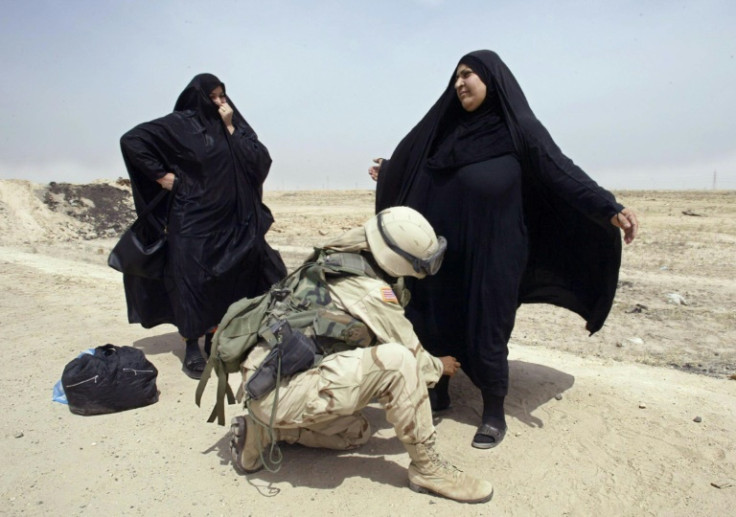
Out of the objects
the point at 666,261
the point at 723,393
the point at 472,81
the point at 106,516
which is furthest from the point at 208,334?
the point at 666,261

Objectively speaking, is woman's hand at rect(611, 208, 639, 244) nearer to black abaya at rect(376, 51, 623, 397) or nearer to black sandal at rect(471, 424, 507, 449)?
black abaya at rect(376, 51, 623, 397)

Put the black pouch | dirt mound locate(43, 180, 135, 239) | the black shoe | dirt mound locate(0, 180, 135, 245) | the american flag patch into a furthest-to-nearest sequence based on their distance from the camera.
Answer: dirt mound locate(43, 180, 135, 239), dirt mound locate(0, 180, 135, 245), the black shoe, the american flag patch, the black pouch

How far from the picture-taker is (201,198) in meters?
4.41

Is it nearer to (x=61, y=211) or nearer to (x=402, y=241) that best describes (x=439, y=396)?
(x=402, y=241)

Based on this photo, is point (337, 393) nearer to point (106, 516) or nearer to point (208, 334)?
point (106, 516)

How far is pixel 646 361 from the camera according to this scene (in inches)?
211

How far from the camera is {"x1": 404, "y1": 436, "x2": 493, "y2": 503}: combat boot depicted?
2.73 m

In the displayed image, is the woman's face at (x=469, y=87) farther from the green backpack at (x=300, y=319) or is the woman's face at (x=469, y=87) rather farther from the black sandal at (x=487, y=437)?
the black sandal at (x=487, y=437)

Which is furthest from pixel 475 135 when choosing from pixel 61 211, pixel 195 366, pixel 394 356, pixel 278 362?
pixel 61 211

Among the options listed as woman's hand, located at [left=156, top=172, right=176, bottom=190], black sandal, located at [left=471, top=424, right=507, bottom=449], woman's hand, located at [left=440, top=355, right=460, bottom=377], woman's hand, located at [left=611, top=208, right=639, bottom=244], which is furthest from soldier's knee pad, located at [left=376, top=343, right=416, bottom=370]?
woman's hand, located at [left=156, top=172, right=176, bottom=190]

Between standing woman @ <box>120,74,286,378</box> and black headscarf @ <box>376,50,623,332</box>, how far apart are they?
1298 millimetres

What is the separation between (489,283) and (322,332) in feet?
3.37

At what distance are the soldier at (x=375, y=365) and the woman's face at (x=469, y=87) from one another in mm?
777

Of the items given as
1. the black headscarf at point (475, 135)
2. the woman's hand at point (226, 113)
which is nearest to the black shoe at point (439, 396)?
the black headscarf at point (475, 135)
